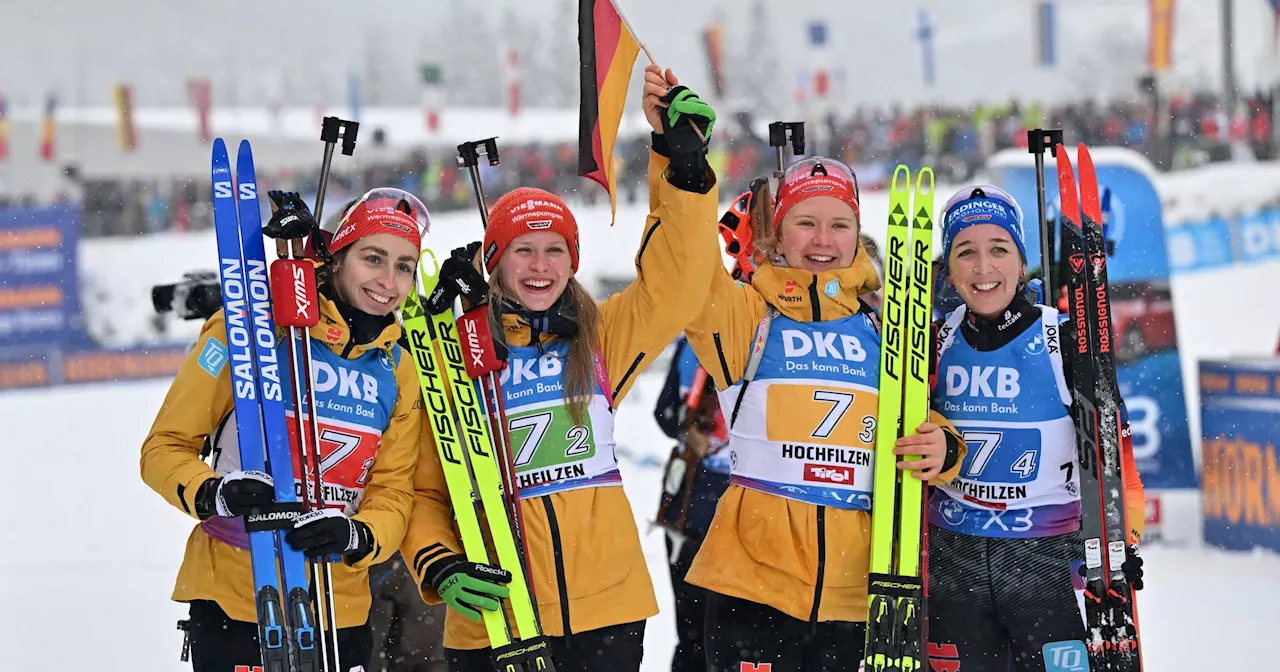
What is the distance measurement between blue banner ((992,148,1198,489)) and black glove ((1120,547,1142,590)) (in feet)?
13.9

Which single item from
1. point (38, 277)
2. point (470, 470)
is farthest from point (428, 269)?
point (38, 277)

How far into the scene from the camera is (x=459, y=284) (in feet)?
8.89

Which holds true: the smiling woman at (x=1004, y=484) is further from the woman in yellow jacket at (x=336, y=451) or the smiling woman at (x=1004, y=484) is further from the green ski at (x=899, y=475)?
the woman in yellow jacket at (x=336, y=451)

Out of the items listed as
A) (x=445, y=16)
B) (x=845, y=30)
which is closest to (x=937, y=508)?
(x=845, y=30)

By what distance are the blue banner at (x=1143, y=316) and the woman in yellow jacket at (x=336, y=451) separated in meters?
5.15

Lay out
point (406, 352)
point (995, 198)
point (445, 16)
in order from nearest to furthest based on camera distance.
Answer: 1. point (406, 352)
2. point (995, 198)
3. point (445, 16)

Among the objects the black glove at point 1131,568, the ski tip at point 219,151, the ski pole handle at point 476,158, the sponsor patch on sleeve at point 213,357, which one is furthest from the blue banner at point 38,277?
the black glove at point 1131,568

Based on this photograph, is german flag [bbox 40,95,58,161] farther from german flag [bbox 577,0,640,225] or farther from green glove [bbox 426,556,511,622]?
green glove [bbox 426,556,511,622]

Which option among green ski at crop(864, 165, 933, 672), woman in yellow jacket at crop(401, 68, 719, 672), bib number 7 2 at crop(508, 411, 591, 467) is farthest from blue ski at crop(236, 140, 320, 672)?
green ski at crop(864, 165, 933, 672)

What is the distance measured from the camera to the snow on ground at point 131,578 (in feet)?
16.5

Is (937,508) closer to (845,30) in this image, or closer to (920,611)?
(920,611)

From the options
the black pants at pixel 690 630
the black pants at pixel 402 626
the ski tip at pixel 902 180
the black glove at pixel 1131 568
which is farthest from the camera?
the black pants at pixel 690 630

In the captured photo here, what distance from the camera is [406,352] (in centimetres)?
284

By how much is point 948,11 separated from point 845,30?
1413 cm
